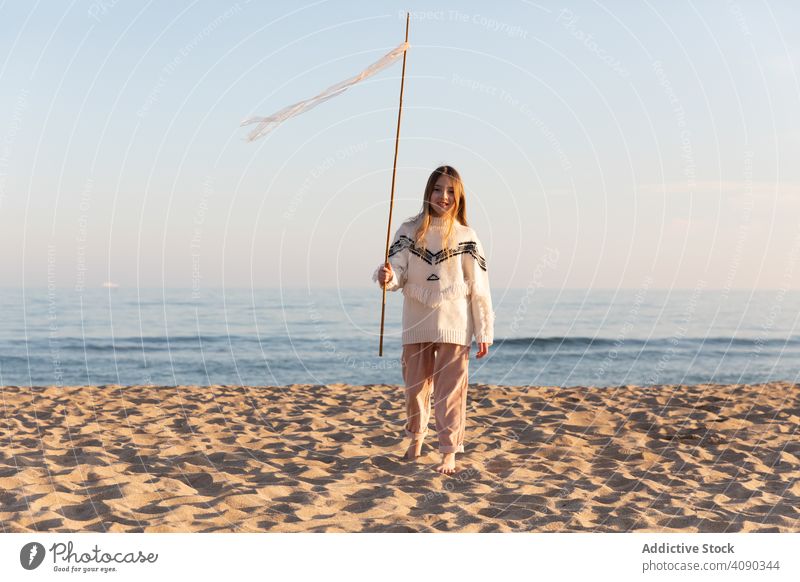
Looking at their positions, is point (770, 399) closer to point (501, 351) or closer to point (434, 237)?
point (434, 237)

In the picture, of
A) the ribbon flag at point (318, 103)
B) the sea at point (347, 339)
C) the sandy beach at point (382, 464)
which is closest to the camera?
the sandy beach at point (382, 464)

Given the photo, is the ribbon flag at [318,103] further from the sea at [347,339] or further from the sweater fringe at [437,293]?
the sea at [347,339]

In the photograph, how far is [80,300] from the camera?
2952cm

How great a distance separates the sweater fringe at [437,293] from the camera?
234 inches

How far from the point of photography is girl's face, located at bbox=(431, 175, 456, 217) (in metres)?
5.90

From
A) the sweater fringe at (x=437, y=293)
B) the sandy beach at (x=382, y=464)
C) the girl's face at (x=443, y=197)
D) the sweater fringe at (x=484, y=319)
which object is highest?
the girl's face at (x=443, y=197)

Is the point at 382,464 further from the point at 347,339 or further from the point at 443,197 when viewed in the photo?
the point at 347,339

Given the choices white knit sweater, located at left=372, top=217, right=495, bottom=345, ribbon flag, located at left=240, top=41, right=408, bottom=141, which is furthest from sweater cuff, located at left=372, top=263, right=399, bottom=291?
ribbon flag, located at left=240, top=41, right=408, bottom=141

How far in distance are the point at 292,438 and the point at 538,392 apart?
3682mm

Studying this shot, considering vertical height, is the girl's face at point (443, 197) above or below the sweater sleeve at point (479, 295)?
above

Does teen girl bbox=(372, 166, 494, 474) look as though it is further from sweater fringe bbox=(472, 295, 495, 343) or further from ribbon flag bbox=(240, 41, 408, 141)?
ribbon flag bbox=(240, 41, 408, 141)

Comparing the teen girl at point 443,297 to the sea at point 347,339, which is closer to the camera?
the teen girl at point 443,297

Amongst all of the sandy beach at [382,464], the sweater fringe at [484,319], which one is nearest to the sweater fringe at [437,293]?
the sweater fringe at [484,319]
